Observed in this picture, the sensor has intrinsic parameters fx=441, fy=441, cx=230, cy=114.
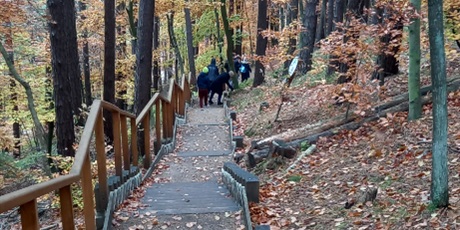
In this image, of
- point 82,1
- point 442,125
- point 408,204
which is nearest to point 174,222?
point 408,204

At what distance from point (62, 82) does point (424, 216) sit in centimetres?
732

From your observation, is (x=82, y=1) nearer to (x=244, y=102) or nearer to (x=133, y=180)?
(x=244, y=102)

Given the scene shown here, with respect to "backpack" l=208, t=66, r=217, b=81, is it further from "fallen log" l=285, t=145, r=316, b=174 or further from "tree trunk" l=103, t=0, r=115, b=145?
"fallen log" l=285, t=145, r=316, b=174

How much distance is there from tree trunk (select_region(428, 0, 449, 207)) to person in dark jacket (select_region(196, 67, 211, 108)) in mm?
13320

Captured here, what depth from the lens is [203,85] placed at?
57.7 feet

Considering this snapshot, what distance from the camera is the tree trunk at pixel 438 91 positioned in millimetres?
3936

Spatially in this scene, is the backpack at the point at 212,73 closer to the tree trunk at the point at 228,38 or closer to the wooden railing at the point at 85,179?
the tree trunk at the point at 228,38

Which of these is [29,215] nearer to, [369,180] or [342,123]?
[369,180]

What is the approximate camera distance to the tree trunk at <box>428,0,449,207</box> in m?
3.94

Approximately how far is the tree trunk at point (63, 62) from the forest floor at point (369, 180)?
438 cm

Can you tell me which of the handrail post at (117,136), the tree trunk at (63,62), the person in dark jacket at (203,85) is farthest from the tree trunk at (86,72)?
the handrail post at (117,136)

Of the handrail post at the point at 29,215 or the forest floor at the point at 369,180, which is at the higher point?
the handrail post at the point at 29,215

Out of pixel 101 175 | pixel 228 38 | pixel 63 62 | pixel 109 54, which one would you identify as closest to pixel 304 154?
pixel 101 175

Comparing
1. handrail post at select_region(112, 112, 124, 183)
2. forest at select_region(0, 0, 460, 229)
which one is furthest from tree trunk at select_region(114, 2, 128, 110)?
handrail post at select_region(112, 112, 124, 183)
